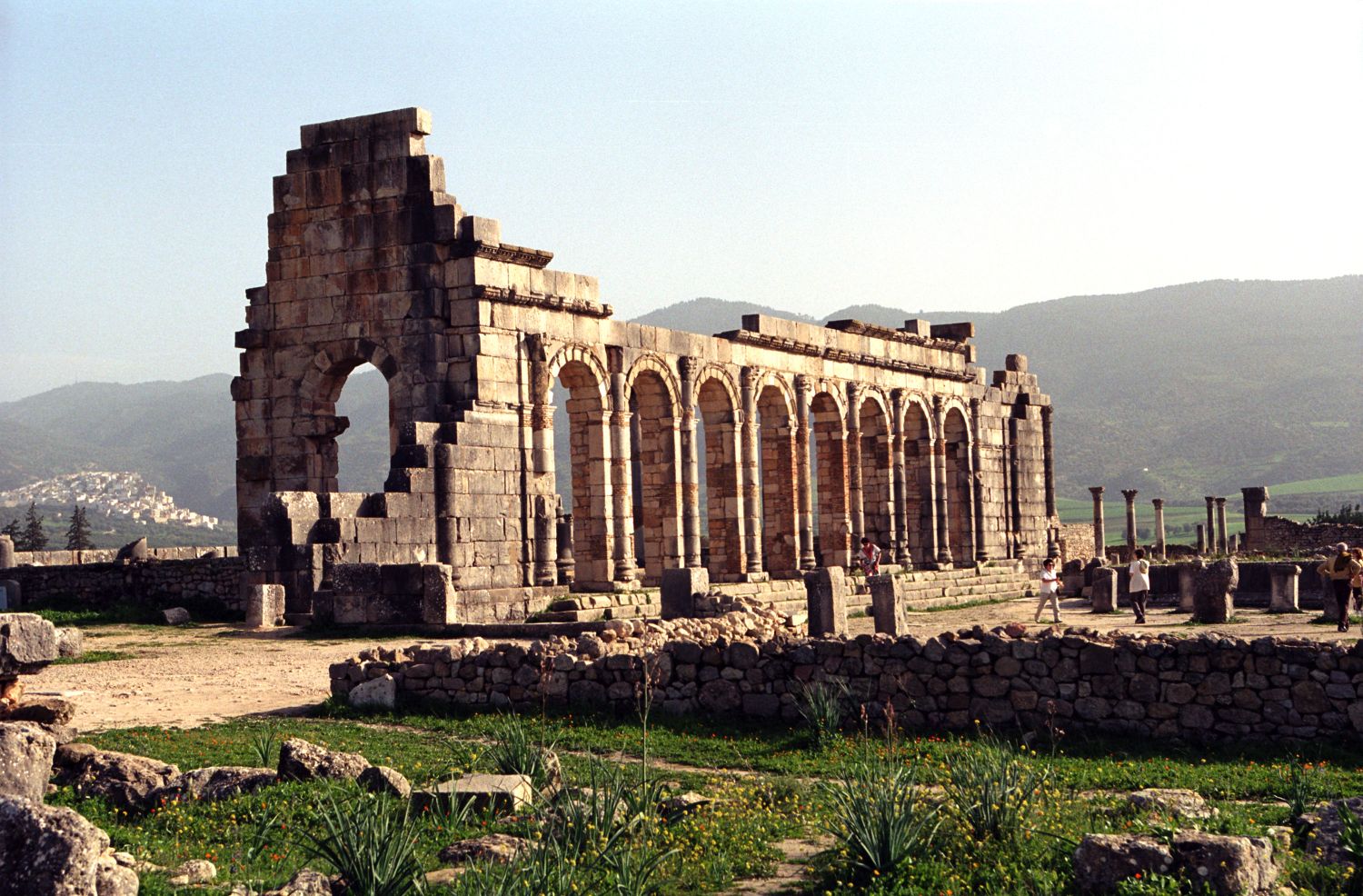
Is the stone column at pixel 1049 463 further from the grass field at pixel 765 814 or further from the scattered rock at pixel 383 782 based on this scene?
the scattered rock at pixel 383 782

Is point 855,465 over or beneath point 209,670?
over

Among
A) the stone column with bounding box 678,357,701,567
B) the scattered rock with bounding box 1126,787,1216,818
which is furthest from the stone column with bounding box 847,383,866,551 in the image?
the scattered rock with bounding box 1126,787,1216,818

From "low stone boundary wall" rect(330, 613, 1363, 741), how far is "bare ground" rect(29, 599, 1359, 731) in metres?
1.52

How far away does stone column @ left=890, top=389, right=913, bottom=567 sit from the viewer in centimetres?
4088

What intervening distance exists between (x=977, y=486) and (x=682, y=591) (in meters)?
23.1

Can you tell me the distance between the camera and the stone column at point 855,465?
38438mm

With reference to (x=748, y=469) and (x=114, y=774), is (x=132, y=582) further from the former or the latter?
(x=114, y=774)

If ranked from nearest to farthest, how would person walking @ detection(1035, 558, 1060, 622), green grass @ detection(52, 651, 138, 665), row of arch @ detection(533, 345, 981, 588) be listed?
green grass @ detection(52, 651, 138, 665) < person walking @ detection(1035, 558, 1060, 622) < row of arch @ detection(533, 345, 981, 588)

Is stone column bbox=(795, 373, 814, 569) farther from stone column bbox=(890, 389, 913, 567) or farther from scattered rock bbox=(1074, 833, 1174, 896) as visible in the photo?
scattered rock bbox=(1074, 833, 1174, 896)

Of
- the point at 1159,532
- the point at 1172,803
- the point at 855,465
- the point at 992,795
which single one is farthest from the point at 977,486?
the point at 992,795

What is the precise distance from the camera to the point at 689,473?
32406 mm

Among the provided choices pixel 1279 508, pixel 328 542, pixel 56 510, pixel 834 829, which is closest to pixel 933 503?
pixel 328 542

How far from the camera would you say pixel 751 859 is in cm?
973

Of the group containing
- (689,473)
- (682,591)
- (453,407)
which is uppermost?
(453,407)
